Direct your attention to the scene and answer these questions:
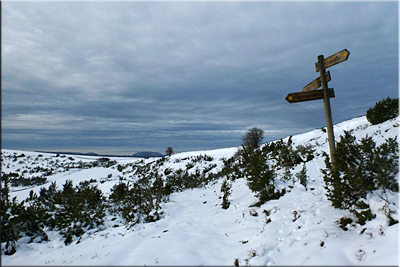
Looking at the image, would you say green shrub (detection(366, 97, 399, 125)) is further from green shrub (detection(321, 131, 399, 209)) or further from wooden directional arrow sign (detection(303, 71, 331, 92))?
green shrub (detection(321, 131, 399, 209))

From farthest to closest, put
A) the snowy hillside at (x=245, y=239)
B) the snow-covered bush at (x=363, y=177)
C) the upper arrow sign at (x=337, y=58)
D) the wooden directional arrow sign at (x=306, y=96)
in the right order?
1. the wooden directional arrow sign at (x=306, y=96)
2. the upper arrow sign at (x=337, y=58)
3. the snow-covered bush at (x=363, y=177)
4. the snowy hillside at (x=245, y=239)

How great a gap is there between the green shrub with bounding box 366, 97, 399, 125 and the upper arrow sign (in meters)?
8.72

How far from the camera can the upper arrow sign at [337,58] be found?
602cm

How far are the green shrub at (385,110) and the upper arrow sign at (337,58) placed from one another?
8.72 m

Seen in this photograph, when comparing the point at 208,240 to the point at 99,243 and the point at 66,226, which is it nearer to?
the point at 99,243

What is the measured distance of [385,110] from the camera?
481 inches

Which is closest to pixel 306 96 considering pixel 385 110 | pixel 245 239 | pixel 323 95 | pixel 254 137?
pixel 323 95

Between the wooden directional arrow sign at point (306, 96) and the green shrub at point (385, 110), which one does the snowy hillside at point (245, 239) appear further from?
the green shrub at point (385, 110)

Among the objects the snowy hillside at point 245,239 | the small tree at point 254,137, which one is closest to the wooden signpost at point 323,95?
the snowy hillside at point 245,239

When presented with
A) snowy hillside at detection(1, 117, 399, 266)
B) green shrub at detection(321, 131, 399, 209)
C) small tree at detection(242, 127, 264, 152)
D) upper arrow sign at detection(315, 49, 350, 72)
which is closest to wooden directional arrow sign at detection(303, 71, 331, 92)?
upper arrow sign at detection(315, 49, 350, 72)

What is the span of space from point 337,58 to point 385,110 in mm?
9109

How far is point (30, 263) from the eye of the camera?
18.4 ft

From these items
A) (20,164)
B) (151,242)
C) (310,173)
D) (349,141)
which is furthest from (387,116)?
(20,164)

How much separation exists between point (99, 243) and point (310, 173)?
8744mm
